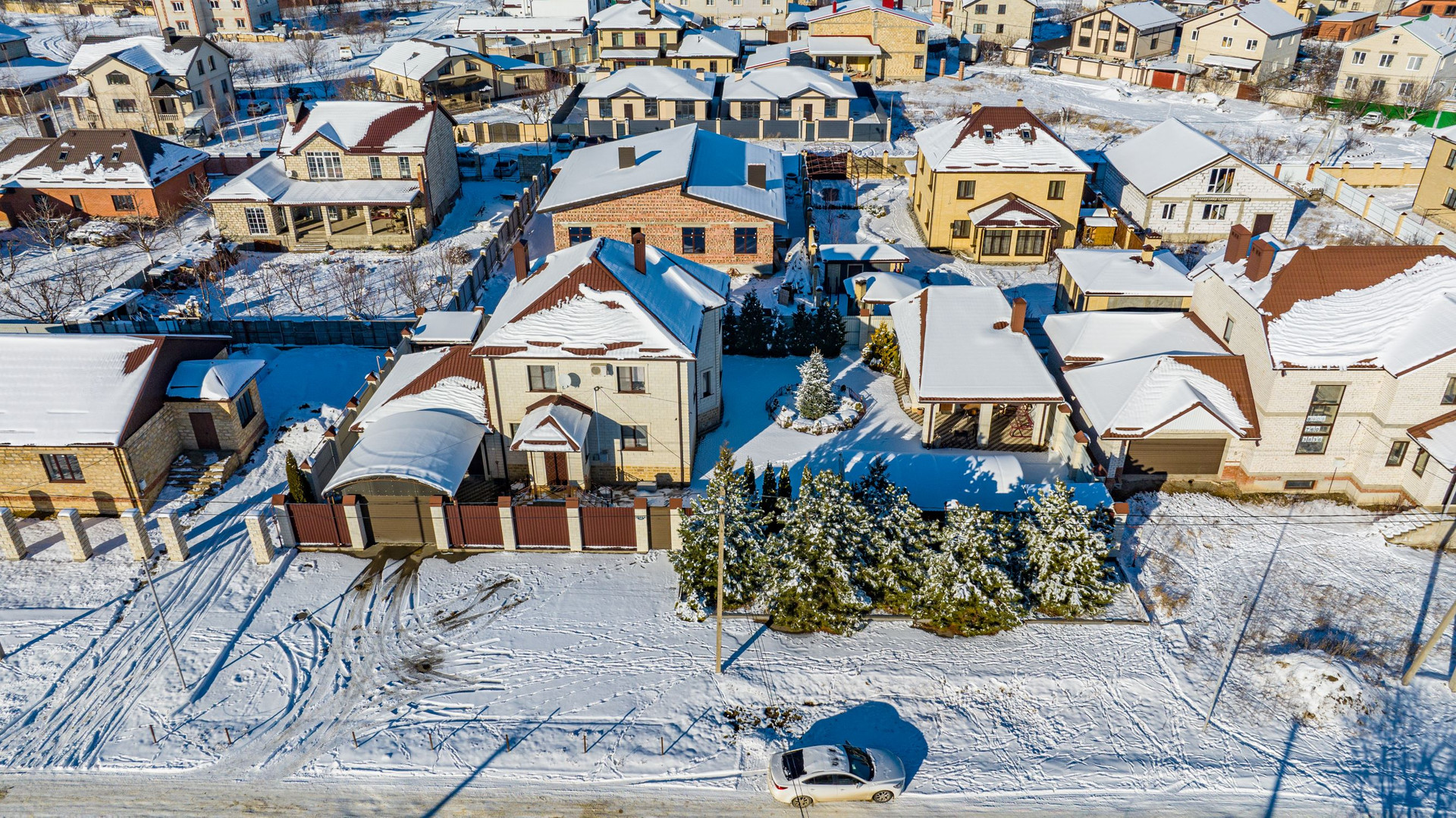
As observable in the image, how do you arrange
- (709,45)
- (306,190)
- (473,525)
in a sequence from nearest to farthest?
(473,525)
(306,190)
(709,45)

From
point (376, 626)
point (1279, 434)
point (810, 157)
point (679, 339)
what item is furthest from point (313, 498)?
point (810, 157)

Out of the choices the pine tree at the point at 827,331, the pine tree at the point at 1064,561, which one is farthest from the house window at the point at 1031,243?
the pine tree at the point at 1064,561

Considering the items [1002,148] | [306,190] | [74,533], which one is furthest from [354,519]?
[1002,148]

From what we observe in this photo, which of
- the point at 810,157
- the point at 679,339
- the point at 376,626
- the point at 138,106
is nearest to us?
the point at 376,626

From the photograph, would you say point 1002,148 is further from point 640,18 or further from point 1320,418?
point 640,18

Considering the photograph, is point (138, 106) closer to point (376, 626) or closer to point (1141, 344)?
point (376, 626)

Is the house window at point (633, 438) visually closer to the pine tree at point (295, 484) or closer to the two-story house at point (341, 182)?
the pine tree at point (295, 484)

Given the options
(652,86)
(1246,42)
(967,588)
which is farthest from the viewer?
(1246,42)

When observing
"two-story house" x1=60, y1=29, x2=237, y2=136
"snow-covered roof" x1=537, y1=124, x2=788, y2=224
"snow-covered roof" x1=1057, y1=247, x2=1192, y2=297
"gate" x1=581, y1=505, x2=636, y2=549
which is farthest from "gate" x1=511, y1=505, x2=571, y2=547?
"two-story house" x1=60, y1=29, x2=237, y2=136
